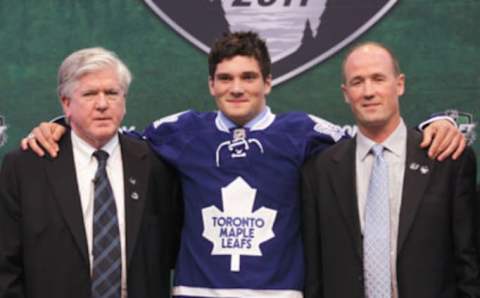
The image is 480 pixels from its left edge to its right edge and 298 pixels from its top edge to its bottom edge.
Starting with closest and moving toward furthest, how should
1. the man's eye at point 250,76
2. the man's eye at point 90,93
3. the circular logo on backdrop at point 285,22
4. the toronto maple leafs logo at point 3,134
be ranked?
1. the man's eye at point 90,93
2. the man's eye at point 250,76
3. the circular logo on backdrop at point 285,22
4. the toronto maple leafs logo at point 3,134

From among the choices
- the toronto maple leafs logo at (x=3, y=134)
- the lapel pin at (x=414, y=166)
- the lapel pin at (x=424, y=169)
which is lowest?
the lapel pin at (x=424, y=169)

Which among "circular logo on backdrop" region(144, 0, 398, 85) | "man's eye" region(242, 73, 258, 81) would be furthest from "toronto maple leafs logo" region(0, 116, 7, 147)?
"man's eye" region(242, 73, 258, 81)

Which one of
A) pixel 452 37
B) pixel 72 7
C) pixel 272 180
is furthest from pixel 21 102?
pixel 452 37

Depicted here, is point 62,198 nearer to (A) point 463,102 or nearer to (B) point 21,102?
(B) point 21,102

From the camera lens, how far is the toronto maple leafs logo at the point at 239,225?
3.08 meters

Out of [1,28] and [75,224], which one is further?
[1,28]

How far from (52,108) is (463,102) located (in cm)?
174

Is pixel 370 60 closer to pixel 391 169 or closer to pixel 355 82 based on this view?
pixel 355 82

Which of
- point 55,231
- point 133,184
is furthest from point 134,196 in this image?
point 55,231

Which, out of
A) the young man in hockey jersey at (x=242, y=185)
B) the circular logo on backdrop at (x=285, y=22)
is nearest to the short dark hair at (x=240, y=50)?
the young man in hockey jersey at (x=242, y=185)

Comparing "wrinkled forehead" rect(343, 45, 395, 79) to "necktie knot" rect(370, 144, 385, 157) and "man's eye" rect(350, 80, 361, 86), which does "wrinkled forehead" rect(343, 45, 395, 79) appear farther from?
"necktie knot" rect(370, 144, 385, 157)

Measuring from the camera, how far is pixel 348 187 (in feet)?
9.86

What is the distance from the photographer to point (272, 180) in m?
3.12

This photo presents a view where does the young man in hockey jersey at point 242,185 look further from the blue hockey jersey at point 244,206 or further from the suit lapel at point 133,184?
the suit lapel at point 133,184
